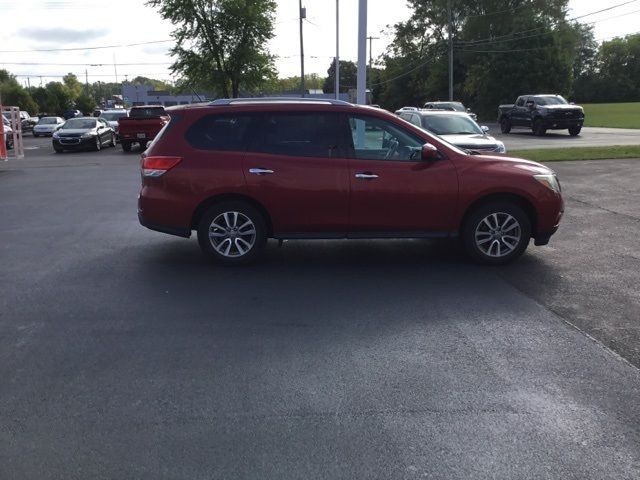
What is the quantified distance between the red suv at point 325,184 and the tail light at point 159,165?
0.04ft

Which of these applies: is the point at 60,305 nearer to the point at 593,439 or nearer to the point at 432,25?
the point at 593,439

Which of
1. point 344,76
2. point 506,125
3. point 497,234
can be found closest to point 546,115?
Answer: point 506,125

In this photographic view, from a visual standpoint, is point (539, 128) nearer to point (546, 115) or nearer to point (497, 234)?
point (546, 115)

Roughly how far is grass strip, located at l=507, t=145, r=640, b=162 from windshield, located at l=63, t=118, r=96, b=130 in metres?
18.8

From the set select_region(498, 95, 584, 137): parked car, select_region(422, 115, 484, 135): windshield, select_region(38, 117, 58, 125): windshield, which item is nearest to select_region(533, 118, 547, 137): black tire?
select_region(498, 95, 584, 137): parked car

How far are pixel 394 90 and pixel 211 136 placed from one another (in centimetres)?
7885

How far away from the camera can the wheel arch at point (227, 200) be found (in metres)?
7.61

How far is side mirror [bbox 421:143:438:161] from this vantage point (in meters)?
7.42

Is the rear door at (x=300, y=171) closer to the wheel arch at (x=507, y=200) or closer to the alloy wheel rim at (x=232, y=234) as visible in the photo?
the alloy wheel rim at (x=232, y=234)

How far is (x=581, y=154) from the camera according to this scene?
778 inches

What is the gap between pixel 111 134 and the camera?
30844mm

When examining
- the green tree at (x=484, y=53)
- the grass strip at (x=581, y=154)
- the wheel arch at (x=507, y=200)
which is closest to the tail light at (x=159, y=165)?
the wheel arch at (x=507, y=200)

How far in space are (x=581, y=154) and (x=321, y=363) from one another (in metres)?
17.3

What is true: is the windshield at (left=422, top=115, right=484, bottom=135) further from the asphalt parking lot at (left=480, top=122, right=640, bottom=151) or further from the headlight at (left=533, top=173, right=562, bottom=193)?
the asphalt parking lot at (left=480, top=122, right=640, bottom=151)
